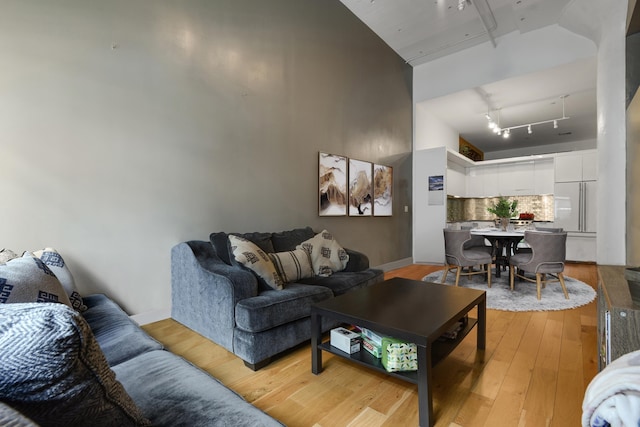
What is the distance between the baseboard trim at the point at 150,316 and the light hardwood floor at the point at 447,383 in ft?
0.43

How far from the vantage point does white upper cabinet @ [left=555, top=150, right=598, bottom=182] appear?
5.70 m

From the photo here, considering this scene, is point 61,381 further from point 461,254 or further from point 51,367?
point 461,254

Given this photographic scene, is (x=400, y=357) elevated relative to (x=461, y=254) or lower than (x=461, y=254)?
lower

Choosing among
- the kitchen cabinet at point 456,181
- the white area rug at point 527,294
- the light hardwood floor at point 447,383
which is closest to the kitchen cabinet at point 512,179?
the kitchen cabinet at point 456,181

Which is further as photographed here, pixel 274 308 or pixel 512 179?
pixel 512 179

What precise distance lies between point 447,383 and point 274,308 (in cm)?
118

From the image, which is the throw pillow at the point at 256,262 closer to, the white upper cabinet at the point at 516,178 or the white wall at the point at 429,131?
the white wall at the point at 429,131

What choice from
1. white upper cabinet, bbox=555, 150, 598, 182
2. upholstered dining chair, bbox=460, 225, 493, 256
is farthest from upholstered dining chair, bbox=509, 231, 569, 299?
white upper cabinet, bbox=555, 150, 598, 182

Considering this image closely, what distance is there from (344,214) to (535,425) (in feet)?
10.4

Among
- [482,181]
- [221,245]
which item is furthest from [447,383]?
[482,181]

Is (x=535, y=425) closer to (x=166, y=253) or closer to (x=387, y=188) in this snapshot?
(x=166, y=253)

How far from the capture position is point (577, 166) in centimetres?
586

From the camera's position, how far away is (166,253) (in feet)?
8.70

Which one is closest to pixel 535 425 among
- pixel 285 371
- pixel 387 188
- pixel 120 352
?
pixel 285 371
